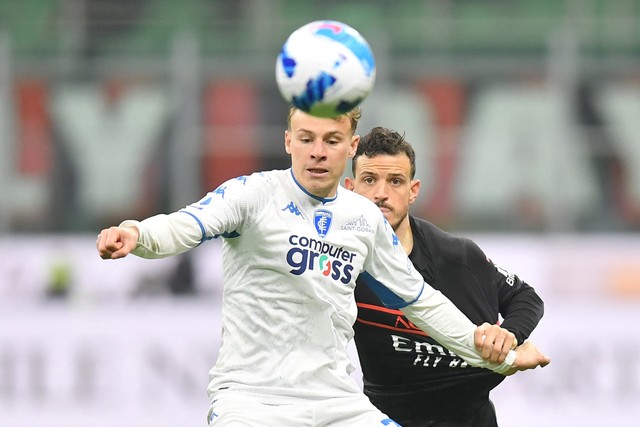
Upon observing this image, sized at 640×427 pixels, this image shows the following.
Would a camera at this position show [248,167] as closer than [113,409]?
No

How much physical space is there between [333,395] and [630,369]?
299 inches

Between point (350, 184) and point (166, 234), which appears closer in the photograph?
point (166, 234)

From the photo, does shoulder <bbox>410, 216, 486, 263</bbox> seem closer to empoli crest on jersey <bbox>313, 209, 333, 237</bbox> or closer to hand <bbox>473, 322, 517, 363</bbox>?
hand <bbox>473, 322, 517, 363</bbox>

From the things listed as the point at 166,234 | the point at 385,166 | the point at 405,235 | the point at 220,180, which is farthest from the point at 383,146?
the point at 220,180

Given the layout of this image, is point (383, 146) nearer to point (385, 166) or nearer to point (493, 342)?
point (385, 166)

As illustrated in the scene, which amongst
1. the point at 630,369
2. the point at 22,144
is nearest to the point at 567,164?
the point at 630,369

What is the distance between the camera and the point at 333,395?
16.5 ft

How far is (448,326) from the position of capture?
551 cm

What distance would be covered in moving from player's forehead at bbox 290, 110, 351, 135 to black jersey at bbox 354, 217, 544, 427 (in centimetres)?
142

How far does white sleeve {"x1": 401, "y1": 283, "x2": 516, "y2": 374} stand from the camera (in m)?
5.50

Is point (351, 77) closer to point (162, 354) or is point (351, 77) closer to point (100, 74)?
point (162, 354)

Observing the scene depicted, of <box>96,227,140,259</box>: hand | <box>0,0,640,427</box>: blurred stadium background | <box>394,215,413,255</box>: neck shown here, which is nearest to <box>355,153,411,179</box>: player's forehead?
<box>394,215,413,255</box>: neck

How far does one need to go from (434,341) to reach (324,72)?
2.04 metres

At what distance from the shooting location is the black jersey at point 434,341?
637 centimetres
